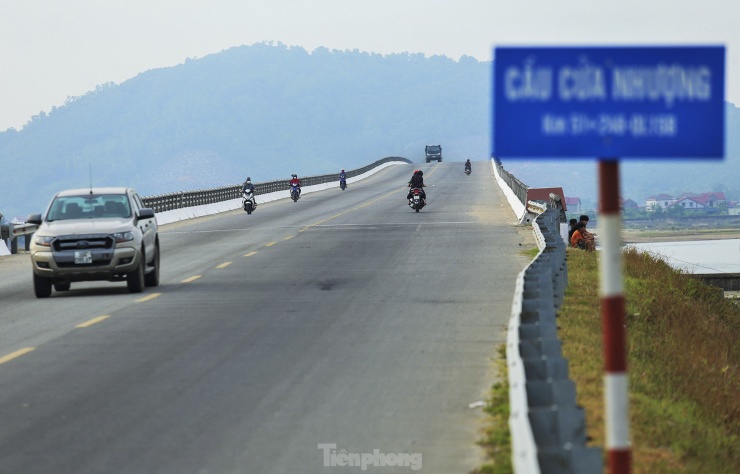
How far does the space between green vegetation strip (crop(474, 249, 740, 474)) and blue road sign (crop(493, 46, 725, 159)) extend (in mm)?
3002

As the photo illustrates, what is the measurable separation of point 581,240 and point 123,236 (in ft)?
46.4

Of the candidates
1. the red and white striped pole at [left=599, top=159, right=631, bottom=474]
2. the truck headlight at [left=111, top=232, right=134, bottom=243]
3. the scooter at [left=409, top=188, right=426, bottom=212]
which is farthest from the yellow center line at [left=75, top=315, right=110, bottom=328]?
the scooter at [left=409, top=188, right=426, bottom=212]

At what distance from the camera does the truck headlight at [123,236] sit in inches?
806

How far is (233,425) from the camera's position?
10180mm

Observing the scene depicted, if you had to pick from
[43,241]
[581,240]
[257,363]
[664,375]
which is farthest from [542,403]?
[581,240]

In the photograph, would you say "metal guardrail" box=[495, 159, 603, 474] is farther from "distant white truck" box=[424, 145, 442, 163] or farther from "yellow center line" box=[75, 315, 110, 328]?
"distant white truck" box=[424, 145, 442, 163]

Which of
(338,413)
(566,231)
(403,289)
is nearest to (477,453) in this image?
(338,413)

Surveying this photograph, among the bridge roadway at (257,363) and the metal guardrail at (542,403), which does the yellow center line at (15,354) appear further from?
the metal guardrail at (542,403)

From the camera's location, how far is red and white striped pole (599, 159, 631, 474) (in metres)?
5.80

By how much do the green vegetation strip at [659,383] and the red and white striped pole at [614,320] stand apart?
2544 millimetres

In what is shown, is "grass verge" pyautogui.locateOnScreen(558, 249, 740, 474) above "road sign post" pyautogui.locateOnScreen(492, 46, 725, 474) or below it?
below

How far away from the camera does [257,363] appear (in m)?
13.4

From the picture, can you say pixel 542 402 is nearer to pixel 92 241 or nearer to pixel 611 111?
pixel 611 111

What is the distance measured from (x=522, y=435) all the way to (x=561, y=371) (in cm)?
189
